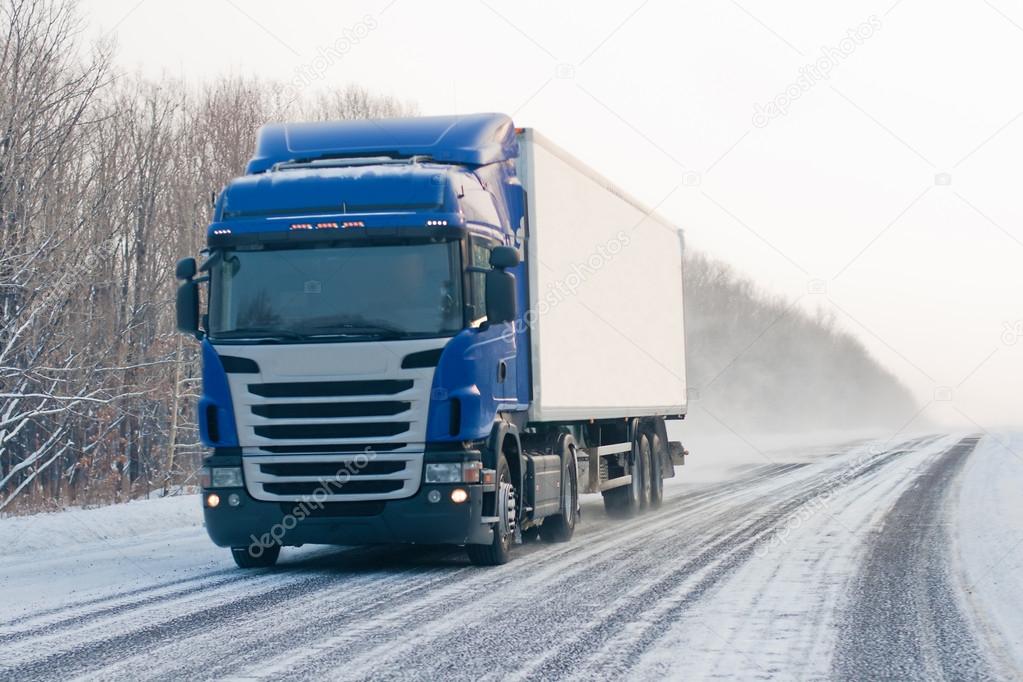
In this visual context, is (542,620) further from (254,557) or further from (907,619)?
(254,557)

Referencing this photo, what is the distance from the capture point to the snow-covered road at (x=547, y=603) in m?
6.88

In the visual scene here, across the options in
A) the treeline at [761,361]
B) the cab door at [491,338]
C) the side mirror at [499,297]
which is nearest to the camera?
the side mirror at [499,297]

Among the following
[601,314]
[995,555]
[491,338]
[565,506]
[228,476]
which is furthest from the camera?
[601,314]

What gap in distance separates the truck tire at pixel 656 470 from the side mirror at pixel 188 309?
990 cm

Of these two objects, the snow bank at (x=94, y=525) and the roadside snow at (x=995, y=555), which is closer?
the roadside snow at (x=995, y=555)

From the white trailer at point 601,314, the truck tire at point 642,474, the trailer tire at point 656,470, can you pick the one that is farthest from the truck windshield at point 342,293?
the trailer tire at point 656,470

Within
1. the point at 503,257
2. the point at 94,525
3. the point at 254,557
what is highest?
the point at 503,257

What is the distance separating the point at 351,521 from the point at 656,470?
9711 mm

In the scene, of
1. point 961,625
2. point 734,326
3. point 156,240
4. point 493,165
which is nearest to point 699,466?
point 156,240

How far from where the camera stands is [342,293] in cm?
1118

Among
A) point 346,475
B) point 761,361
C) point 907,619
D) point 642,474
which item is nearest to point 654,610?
point 907,619

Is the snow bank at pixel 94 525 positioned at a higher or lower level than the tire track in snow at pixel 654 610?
higher

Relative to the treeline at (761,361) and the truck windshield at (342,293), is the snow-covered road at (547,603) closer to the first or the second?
the truck windshield at (342,293)

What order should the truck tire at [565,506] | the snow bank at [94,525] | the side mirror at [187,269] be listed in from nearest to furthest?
the side mirror at [187,269] < the snow bank at [94,525] < the truck tire at [565,506]
